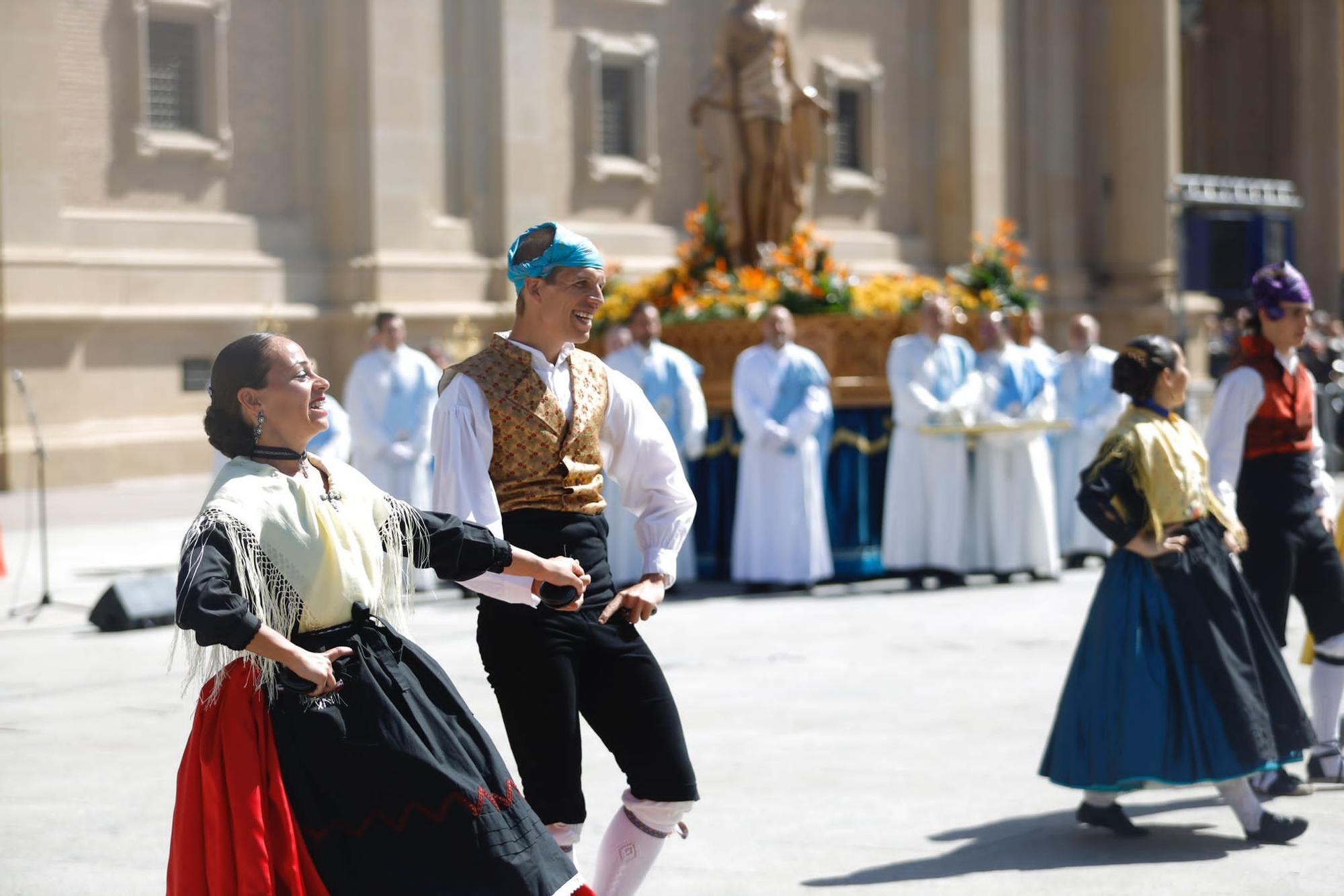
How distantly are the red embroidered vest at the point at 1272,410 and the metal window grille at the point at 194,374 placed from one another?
1371 centimetres

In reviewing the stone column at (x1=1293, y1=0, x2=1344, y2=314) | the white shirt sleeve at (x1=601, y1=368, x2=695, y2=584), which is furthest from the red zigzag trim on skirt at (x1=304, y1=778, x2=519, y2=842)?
the stone column at (x1=1293, y1=0, x2=1344, y2=314)

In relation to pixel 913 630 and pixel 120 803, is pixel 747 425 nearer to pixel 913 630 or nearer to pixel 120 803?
pixel 913 630

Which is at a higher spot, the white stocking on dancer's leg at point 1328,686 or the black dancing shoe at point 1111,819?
the white stocking on dancer's leg at point 1328,686

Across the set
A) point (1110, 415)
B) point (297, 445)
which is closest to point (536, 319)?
point (297, 445)

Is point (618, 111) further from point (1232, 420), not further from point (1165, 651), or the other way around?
point (1165, 651)

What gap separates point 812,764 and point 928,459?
6.10 metres

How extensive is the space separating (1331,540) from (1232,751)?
1.39 m

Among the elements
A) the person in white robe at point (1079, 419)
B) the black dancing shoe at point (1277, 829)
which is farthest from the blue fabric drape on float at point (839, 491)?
the black dancing shoe at point (1277, 829)

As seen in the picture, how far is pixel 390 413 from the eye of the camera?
1298 cm

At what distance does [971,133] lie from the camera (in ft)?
89.8

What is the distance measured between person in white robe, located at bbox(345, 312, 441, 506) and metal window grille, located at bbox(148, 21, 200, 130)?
24.2 feet

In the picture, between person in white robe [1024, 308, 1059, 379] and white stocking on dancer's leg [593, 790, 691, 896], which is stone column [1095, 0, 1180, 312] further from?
white stocking on dancer's leg [593, 790, 691, 896]

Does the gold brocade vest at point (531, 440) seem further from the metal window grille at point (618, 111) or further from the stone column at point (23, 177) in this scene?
the metal window grille at point (618, 111)

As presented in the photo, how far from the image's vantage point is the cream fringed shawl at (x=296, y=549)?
12.5 feet
